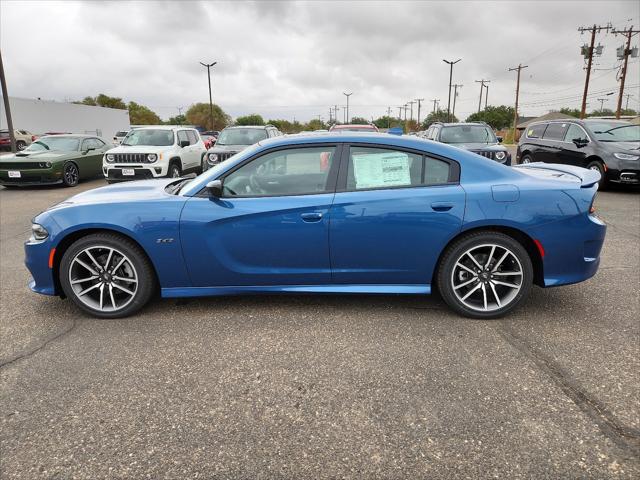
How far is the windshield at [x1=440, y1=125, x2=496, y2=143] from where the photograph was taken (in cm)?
1095

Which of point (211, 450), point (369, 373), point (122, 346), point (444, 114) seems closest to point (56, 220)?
point (122, 346)

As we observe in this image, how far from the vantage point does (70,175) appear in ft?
40.4

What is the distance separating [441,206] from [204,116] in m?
93.8

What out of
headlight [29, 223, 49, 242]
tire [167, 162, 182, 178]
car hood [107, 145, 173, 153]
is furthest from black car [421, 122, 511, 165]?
headlight [29, 223, 49, 242]

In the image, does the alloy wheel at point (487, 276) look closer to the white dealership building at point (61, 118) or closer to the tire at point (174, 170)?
the tire at point (174, 170)

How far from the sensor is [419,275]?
3.52m

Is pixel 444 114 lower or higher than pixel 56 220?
higher

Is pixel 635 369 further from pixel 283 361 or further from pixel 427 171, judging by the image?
pixel 283 361

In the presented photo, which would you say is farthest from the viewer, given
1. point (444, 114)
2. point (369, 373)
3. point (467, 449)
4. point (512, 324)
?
point (444, 114)

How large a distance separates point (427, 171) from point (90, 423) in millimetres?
2775

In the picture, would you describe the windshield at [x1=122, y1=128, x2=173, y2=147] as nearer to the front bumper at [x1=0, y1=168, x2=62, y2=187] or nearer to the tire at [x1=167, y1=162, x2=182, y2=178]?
the tire at [x1=167, y1=162, x2=182, y2=178]

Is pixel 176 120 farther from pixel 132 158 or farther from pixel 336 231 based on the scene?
pixel 336 231

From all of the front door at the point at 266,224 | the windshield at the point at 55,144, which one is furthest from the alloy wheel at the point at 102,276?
the windshield at the point at 55,144

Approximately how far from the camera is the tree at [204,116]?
295ft
